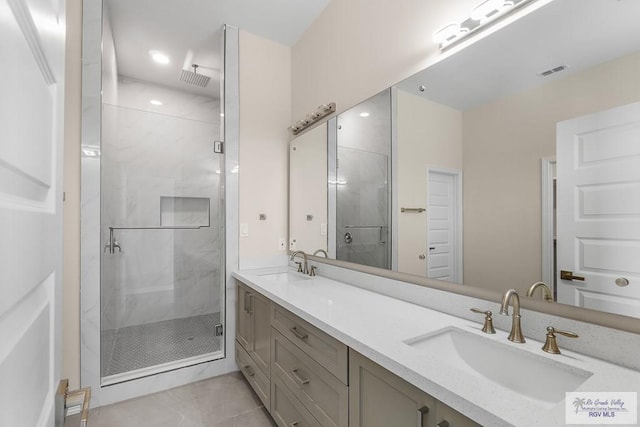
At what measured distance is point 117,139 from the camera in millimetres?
2432

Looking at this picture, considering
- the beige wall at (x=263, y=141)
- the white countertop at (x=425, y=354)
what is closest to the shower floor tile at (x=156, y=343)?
the beige wall at (x=263, y=141)

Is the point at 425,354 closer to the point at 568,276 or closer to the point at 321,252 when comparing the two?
the point at 568,276

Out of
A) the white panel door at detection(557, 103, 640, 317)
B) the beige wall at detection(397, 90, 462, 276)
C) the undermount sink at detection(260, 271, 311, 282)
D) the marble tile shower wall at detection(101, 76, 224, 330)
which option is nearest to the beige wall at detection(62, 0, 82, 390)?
the marble tile shower wall at detection(101, 76, 224, 330)

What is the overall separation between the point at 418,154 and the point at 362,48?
965mm

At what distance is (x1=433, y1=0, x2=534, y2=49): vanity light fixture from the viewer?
119cm

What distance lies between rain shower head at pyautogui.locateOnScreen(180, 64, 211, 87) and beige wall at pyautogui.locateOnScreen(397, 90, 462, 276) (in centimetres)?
250

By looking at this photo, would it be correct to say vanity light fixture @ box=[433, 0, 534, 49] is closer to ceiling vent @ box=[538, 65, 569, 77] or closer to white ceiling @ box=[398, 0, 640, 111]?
white ceiling @ box=[398, 0, 640, 111]

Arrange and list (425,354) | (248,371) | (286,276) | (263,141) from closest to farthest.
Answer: (425,354) → (248,371) → (286,276) → (263,141)

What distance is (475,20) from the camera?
4.24 ft

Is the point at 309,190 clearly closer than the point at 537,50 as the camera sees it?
No

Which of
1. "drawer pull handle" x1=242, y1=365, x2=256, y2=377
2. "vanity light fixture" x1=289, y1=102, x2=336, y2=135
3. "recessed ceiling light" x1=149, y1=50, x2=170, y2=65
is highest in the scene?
"recessed ceiling light" x1=149, y1=50, x2=170, y2=65

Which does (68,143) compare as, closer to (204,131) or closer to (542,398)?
(204,131)

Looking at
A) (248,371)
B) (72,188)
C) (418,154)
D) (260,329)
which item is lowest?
(248,371)
